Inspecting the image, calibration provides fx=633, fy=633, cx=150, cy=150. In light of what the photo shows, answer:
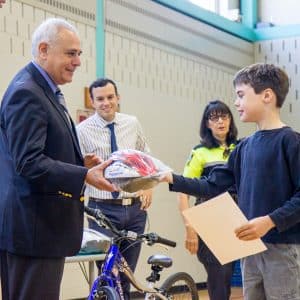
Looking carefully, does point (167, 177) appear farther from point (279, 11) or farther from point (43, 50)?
point (279, 11)

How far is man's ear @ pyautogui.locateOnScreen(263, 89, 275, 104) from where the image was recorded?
93.0 inches

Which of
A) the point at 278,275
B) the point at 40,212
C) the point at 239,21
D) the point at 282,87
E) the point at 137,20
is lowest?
the point at 278,275

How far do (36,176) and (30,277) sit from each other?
14.0 inches

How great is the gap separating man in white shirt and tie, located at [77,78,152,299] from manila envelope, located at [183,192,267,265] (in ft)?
4.83

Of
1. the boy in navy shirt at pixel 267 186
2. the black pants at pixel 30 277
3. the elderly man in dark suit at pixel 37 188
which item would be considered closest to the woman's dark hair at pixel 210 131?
the boy in navy shirt at pixel 267 186

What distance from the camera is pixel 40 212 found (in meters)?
2.12

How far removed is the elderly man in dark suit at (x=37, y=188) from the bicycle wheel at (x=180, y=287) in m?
1.74

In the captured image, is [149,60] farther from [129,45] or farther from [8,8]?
[8,8]

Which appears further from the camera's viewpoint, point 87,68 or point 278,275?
point 87,68

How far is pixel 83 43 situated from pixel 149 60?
980mm

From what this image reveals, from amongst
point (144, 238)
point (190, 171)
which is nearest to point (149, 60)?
point (190, 171)

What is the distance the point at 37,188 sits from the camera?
2.12 metres

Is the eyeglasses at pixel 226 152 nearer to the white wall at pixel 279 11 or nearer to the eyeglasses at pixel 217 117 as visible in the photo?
the eyeglasses at pixel 217 117

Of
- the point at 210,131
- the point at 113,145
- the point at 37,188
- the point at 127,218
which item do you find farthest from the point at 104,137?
the point at 37,188
